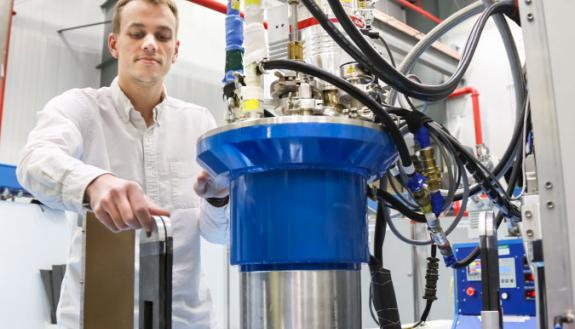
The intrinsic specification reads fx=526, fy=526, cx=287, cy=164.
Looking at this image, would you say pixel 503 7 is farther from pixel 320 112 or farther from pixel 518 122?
pixel 320 112

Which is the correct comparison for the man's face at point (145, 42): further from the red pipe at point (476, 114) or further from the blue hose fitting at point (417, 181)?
the red pipe at point (476, 114)

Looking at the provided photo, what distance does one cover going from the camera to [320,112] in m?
0.65

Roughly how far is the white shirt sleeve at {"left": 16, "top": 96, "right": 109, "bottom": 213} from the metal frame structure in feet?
1.91

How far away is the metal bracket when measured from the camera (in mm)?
597

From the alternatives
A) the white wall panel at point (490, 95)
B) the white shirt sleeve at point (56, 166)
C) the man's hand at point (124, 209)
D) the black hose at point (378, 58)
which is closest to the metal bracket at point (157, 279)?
the man's hand at point (124, 209)

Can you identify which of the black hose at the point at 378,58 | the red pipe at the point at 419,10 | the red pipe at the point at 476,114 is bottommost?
the black hose at the point at 378,58

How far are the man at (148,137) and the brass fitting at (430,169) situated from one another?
51 centimetres

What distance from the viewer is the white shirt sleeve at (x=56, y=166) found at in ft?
2.57

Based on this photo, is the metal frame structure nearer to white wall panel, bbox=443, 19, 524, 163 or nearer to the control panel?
the control panel

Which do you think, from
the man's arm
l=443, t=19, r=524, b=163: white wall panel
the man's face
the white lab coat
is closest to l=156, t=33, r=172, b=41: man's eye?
the man's face

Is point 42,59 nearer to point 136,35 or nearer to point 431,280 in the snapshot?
point 136,35

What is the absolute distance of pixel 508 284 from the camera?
1.79 metres

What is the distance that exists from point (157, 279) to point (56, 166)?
0.36 meters

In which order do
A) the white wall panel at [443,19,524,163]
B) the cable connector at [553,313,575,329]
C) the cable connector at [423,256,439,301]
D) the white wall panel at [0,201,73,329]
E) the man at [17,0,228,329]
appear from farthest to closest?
the white wall panel at [443,19,524,163] < the white wall panel at [0,201,73,329] < the man at [17,0,228,329] < the cable connector at [423,256,439,301] < the cable connector at [553,313,575,329]
